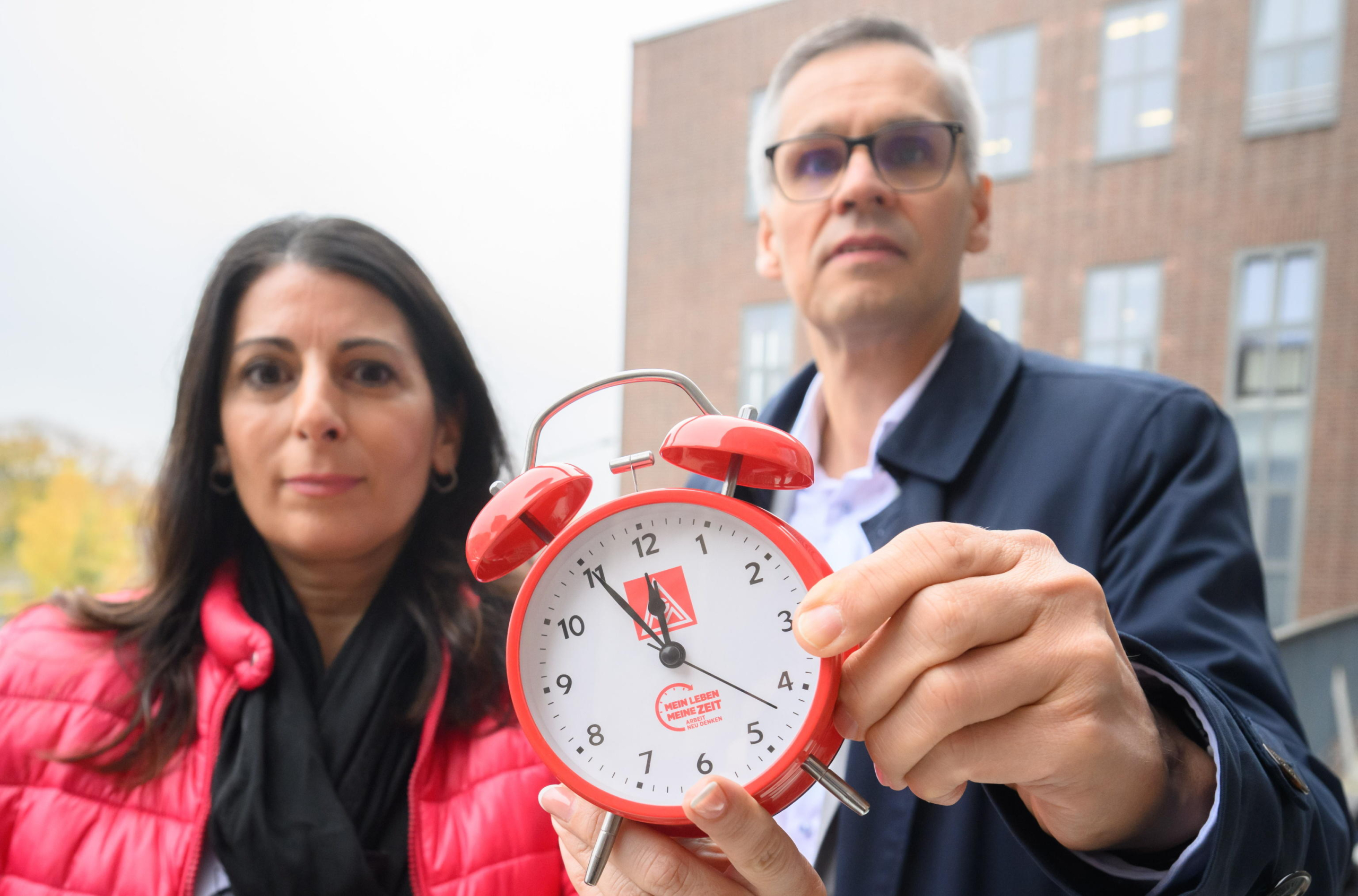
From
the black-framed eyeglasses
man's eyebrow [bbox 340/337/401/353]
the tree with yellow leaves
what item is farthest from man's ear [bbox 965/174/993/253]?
the tree with yellow leaves

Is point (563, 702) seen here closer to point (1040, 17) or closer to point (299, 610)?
point (299, 610)

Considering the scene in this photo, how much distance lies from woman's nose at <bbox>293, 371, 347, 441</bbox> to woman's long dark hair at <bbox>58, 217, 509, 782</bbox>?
0.52 ft

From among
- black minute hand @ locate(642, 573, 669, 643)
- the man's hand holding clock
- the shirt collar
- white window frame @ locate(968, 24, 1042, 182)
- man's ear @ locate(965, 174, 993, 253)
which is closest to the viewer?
the man's hand holding clock

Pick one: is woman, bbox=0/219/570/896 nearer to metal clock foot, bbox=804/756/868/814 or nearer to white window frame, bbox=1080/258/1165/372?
metal clock foot, bbox=804/756/868/814

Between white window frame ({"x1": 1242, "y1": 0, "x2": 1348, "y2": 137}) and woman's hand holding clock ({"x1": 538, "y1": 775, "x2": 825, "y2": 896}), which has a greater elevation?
white window frame ({"x1": 1242, "y1": 0, "x2": 1348, "y2": 137})

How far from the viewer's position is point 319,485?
107 cm

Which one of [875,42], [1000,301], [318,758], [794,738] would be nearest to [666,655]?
[794,738]

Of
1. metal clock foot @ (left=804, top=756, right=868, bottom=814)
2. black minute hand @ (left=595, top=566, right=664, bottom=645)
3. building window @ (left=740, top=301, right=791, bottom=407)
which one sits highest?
building window @ (left=740, top=301, right=791, bottom=407)

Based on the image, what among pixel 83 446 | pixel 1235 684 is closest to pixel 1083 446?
pixel 1235 684

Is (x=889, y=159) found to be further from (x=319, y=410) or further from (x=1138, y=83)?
(x=1138, y=83)

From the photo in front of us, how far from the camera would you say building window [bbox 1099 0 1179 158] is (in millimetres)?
2934

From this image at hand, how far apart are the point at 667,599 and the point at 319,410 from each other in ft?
2.06

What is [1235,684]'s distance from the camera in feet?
2.80

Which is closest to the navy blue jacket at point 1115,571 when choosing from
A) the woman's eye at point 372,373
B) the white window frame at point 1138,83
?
the woman's eye at point 372,373
